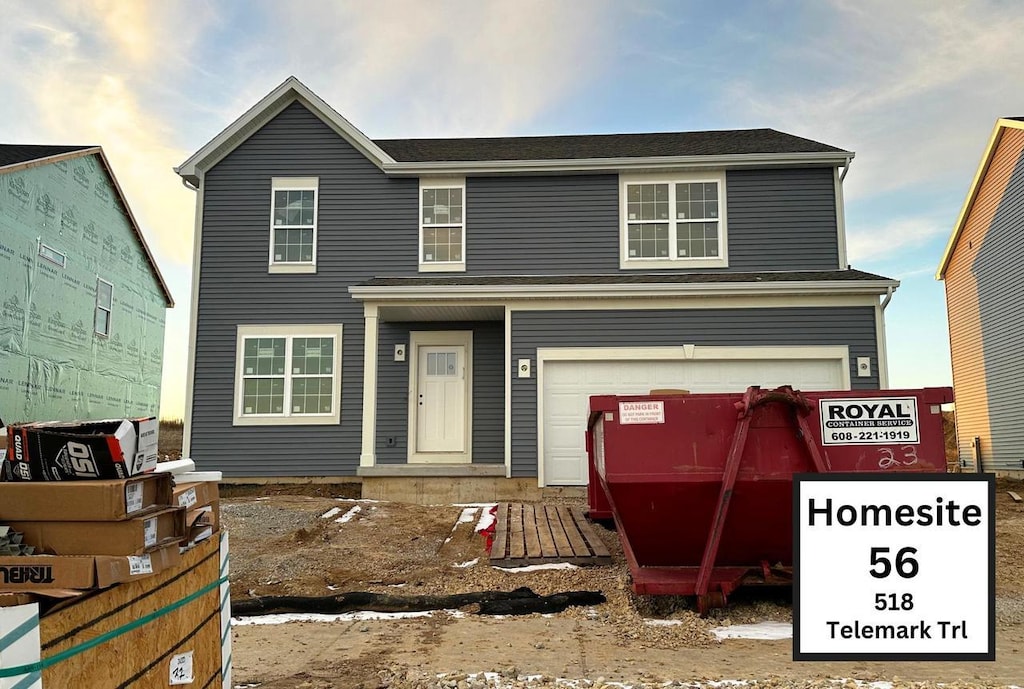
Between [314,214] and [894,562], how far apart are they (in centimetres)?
1285

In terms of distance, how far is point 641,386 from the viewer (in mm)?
11836

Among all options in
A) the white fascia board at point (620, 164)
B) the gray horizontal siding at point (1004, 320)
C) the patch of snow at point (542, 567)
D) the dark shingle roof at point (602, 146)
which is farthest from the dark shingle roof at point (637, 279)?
the gray horizontal siding at point (1004, 320)

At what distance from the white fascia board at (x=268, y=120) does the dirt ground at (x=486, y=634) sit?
746cm

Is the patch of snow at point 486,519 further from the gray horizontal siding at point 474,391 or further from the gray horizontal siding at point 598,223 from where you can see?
the gray horizontal siding at point 598,223

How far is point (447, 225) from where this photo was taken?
43.2ft

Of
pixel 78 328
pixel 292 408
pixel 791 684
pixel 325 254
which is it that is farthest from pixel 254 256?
pixel 791 684

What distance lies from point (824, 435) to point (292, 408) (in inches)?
384

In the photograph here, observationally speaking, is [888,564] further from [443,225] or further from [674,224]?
[443,225]

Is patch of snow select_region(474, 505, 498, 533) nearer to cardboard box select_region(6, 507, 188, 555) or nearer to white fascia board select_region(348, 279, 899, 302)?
white fascia board select_region(348, 279, 899, 302)

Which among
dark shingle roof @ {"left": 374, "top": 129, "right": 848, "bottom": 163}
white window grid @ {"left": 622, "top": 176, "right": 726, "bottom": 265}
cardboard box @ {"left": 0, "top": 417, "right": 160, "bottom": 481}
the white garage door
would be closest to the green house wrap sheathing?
dark shingle roof @ {"left": 374, "top": 129, "right": 848, "bottom": 163}

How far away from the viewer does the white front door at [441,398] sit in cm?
1255

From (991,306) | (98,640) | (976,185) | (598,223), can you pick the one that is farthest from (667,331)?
(976,185)

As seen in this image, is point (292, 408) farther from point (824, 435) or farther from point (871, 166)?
point (871, 166)

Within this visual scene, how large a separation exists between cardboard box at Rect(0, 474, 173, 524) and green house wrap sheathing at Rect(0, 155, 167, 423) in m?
16.6
